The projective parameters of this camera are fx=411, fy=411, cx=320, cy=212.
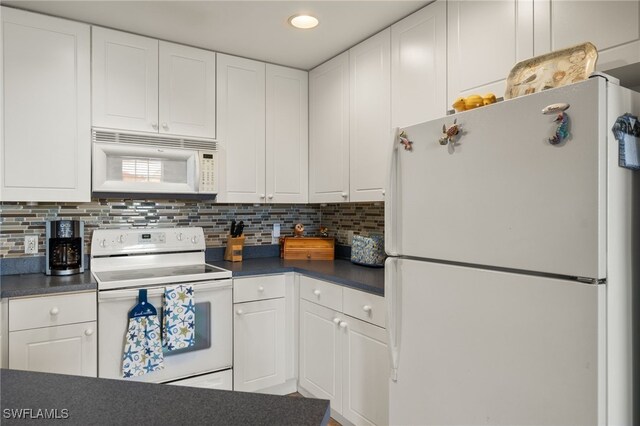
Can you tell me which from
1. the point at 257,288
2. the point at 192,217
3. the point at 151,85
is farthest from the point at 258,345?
the point at 151,85

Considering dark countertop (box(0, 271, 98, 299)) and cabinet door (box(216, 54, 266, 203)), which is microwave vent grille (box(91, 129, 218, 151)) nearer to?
cabinet door (box(216, 54, 266, 203))

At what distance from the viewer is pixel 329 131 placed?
2914mm

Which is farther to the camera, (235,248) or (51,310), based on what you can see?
(235,248)

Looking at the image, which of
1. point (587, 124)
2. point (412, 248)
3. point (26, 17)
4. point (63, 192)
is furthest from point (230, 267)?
point (587, 124)

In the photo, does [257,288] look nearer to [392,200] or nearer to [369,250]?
[369,250]

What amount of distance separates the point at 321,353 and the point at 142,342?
3.32 feet

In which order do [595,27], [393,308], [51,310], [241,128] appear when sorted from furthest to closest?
[241,128], [51,310], [393,308], [595,27]

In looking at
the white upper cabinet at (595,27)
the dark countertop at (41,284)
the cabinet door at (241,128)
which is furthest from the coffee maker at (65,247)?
the white upper cabinet at (595,27)

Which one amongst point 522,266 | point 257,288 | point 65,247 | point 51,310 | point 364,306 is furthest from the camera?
point 257,288

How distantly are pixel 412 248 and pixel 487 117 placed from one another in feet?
1.81

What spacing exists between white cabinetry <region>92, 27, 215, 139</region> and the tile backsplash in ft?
1.80

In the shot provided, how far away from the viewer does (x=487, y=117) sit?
4.29ft
